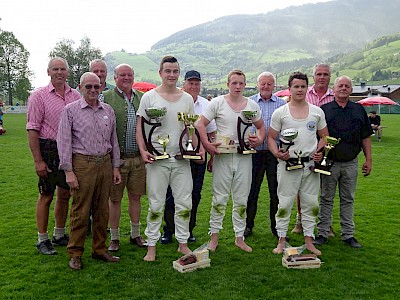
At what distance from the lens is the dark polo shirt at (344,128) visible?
5254 millimetres

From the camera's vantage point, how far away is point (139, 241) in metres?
5.42

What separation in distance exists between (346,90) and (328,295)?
254 centimetres

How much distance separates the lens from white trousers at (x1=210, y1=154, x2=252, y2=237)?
507 cm

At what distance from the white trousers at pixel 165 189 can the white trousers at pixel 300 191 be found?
1.14m

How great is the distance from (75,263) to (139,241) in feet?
3.33

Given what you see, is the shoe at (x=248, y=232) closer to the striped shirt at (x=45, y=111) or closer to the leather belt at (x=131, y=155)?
the leather belt at (x=131, y=155)

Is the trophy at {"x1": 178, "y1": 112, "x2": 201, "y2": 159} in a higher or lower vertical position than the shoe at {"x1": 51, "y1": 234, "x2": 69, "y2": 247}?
higher

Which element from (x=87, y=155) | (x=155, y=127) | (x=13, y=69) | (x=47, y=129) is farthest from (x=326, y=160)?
(x=13, y=69)

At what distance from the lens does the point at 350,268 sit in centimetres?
471

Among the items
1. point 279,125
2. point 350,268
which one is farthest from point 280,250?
point 279,125

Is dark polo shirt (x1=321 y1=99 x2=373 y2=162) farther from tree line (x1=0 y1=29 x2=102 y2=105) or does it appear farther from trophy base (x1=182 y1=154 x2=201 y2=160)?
A: tree line (x1=0 y1=29 x2=102 y2=105)

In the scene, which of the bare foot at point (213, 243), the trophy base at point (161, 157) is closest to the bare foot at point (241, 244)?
the bare foot at point (213, 243)

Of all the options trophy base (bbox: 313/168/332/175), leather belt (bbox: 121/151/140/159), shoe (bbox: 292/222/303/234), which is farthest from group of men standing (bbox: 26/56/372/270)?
shoe (bbox: 292/222/303/234)

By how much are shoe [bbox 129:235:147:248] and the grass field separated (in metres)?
0.10
